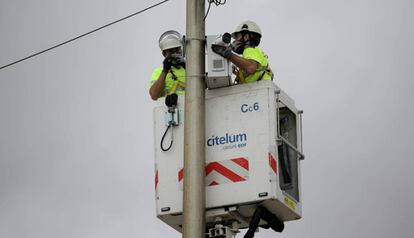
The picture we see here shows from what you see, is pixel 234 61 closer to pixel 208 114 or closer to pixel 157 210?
pixel 208 114

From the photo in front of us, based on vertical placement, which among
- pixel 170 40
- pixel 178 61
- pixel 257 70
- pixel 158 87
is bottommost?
pixel 158 87

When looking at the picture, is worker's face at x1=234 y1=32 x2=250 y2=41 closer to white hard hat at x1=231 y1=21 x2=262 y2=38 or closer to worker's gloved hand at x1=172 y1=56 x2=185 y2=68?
white hard hat at x1=231 y1=21 x2=262 y2=38

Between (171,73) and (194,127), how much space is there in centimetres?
167

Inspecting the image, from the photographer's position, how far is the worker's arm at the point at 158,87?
2497cm

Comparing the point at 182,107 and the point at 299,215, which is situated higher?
the point at 182,107

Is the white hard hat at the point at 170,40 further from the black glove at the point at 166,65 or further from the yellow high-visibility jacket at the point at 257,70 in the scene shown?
the yellow high-visibility jacket at the point at 257,70

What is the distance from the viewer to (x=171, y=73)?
2523cm

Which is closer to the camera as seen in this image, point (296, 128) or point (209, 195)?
point (209, 195)

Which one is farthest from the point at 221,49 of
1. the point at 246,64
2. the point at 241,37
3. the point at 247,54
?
the point at 241,37

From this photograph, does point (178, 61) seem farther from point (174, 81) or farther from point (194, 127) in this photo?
point (194, 127)

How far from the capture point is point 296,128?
25.6 metres

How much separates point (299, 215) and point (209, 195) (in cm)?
171

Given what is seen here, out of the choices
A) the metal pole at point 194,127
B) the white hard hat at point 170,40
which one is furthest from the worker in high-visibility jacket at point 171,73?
the metal pole at point 194,127

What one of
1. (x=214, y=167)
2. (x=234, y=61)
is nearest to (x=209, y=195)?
(x=214, y=167)
